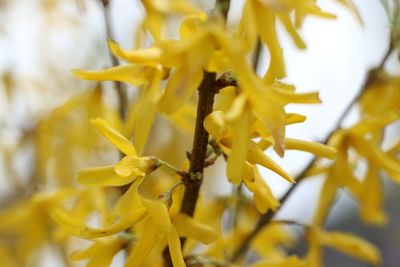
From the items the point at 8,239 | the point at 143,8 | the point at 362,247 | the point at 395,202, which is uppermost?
the point at 143,8

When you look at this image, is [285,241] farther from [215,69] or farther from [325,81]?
[215,69]

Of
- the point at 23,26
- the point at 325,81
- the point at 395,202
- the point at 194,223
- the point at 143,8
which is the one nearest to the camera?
the point at 194,223

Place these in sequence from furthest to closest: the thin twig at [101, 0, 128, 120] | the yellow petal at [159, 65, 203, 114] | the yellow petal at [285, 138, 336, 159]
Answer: the thin twig at [101, 0, 128, 120] < the yellow petal at [285, 138, 336, 159] < the yellow petal at [159, 65, 203, 114]

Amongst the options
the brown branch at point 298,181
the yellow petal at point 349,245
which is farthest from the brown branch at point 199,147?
the yellow petal at point 349,245

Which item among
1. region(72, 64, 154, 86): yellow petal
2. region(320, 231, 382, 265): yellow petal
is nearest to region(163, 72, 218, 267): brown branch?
region(72, 64, 154, 86): yellow petal

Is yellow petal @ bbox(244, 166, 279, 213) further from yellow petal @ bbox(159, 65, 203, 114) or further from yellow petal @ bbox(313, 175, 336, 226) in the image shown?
yellow petal @ bbox(313, 175, 336, 226)

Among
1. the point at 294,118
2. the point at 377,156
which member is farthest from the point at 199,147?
the point at 377,156

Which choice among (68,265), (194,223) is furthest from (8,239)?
(194,223)
